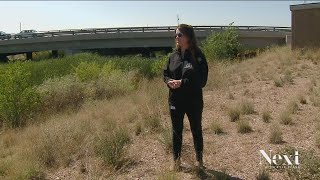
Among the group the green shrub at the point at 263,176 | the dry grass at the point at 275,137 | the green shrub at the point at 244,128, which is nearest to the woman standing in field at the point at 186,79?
the green shrub at the point at 263,176

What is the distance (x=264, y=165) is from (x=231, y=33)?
29.6m

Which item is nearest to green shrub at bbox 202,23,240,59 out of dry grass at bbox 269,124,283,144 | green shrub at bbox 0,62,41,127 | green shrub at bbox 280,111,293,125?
green shrub at bbox 0,62,41,127

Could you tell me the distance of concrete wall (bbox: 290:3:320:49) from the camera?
25.3 metres

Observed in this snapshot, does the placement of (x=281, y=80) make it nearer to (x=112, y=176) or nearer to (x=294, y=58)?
(x=294, y=58)

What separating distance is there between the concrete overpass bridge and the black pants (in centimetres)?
4423

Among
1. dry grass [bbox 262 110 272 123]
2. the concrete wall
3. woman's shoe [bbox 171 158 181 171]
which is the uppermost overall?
the concrete wall

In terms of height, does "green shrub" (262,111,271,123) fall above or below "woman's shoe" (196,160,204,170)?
above

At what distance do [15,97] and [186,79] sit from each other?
9697mm

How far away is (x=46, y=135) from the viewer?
23.8 feet

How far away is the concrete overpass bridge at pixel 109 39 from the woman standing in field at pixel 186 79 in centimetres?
4428

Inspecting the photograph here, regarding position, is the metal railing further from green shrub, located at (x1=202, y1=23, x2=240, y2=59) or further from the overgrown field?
the overgrown field

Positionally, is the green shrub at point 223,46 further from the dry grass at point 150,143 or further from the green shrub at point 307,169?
the green shrub at point 307,169

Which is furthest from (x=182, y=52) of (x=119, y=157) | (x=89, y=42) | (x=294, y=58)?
(x=89, y=42)

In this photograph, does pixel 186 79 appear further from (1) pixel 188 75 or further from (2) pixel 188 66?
(2) pixel 188 66
